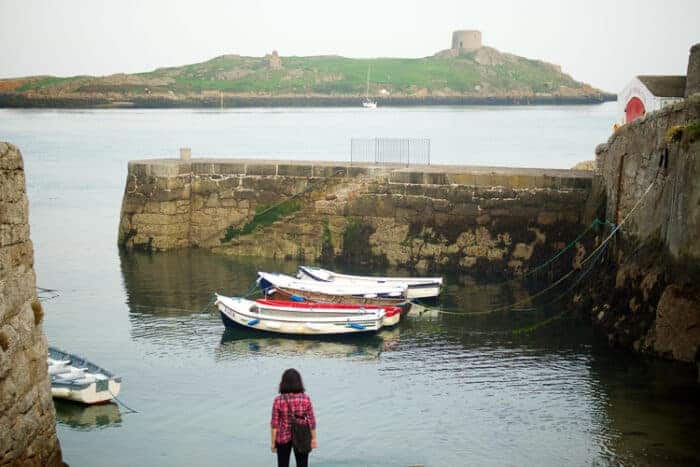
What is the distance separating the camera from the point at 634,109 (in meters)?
28.5

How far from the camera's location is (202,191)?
1070 inches

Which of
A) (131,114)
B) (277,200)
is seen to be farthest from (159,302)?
(131,114)

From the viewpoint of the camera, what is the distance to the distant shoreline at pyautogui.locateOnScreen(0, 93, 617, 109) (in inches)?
5177

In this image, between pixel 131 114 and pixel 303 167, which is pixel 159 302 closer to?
pixel 303 167

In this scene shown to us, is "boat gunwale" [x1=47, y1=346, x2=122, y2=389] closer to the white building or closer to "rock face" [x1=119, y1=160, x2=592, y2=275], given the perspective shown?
"rock face" [x1=119, y1=160, x2=592, y2=275]

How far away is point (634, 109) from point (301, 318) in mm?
13605

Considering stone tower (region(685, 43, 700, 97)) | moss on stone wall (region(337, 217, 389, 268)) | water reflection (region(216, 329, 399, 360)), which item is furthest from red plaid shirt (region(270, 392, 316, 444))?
stone tower (region(685, 43, 700, 97))

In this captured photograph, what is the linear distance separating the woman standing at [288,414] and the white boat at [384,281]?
12.7 metres

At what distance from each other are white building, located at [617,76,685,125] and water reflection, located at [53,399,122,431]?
1574cm

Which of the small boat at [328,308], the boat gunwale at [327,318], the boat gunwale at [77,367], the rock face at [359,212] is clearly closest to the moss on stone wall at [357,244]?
the rock face at [359,212]

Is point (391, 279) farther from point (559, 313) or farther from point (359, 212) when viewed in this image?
point (559, 313)

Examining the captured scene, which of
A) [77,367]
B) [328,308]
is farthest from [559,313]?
[77,367]

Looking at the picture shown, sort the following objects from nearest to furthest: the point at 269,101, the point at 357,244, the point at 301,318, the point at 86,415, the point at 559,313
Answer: the point at 86,415 → the point at 301,318 → the point at 559,313 → the point at 357,244 → the point at 269,101

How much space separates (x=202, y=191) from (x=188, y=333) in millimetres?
8035
